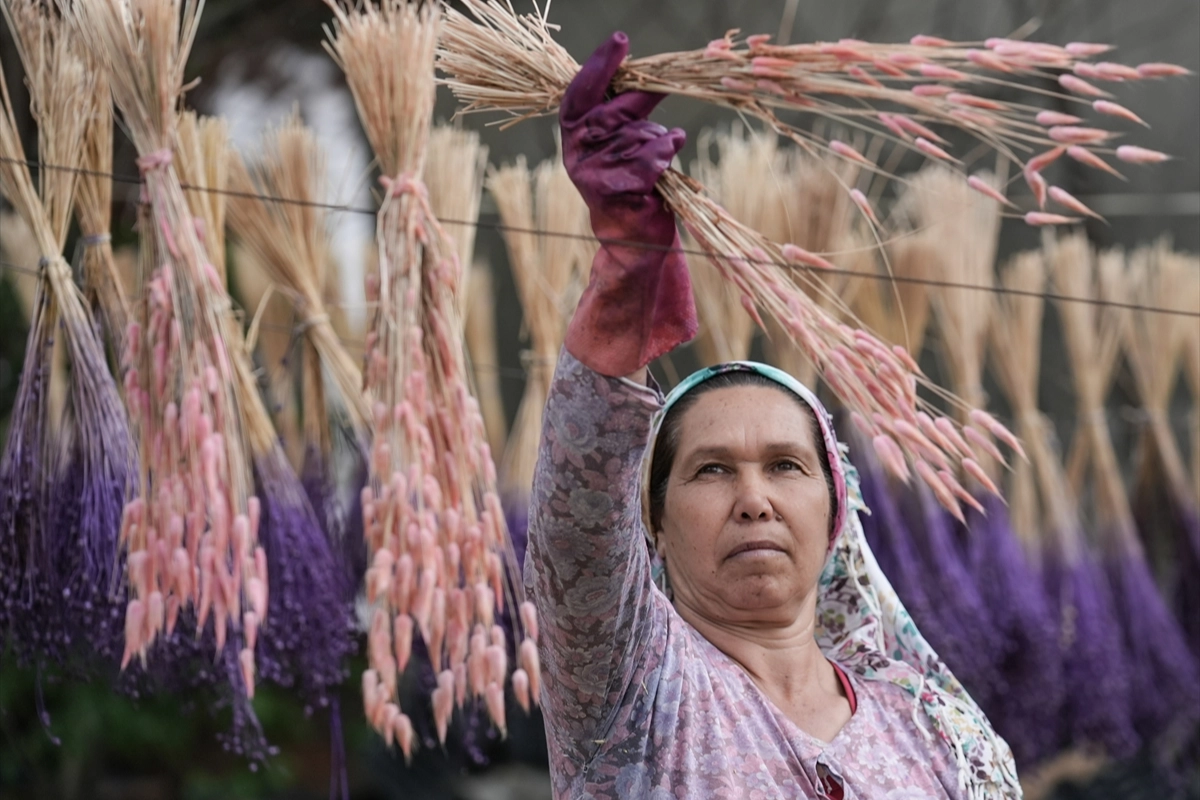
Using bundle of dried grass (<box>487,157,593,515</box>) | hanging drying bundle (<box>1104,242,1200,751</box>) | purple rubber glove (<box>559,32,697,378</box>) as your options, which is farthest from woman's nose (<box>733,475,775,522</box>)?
hanging drying bundle (<box>1104,242,1200,751</box>)

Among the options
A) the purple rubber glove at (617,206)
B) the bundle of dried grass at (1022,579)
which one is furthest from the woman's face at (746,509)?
the bundle of dried grass at (1022,579)

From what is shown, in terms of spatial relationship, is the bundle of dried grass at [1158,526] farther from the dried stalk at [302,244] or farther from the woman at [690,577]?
the dried stalk at [302,244]

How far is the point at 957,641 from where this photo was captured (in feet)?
8.85

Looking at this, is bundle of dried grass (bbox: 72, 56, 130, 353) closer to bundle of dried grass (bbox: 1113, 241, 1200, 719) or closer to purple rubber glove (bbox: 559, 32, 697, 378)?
purple rubber glove (bbox: 559, 32, 697, 378)

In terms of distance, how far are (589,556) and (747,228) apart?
327 mm

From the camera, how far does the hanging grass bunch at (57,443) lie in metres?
1.73

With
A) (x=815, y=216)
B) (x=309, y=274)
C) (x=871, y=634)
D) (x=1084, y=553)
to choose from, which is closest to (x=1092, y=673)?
(x=1084, y=553)

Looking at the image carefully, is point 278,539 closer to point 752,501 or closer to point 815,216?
point 752,501

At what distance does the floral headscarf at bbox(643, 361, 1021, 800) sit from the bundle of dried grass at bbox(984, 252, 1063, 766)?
1.05m

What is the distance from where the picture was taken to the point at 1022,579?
2910 millimetres

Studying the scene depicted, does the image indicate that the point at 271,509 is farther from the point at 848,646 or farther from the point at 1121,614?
the point at 1121,614

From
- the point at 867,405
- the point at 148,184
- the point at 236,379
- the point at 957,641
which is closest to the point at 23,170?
the point at 148,184

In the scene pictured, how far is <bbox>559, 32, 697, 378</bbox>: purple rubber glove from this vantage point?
113 cm

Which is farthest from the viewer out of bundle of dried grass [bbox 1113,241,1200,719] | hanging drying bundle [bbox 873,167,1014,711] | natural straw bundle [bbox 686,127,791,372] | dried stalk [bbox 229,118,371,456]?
bundle of dried grass [bbox 1113,241,1200,719]
